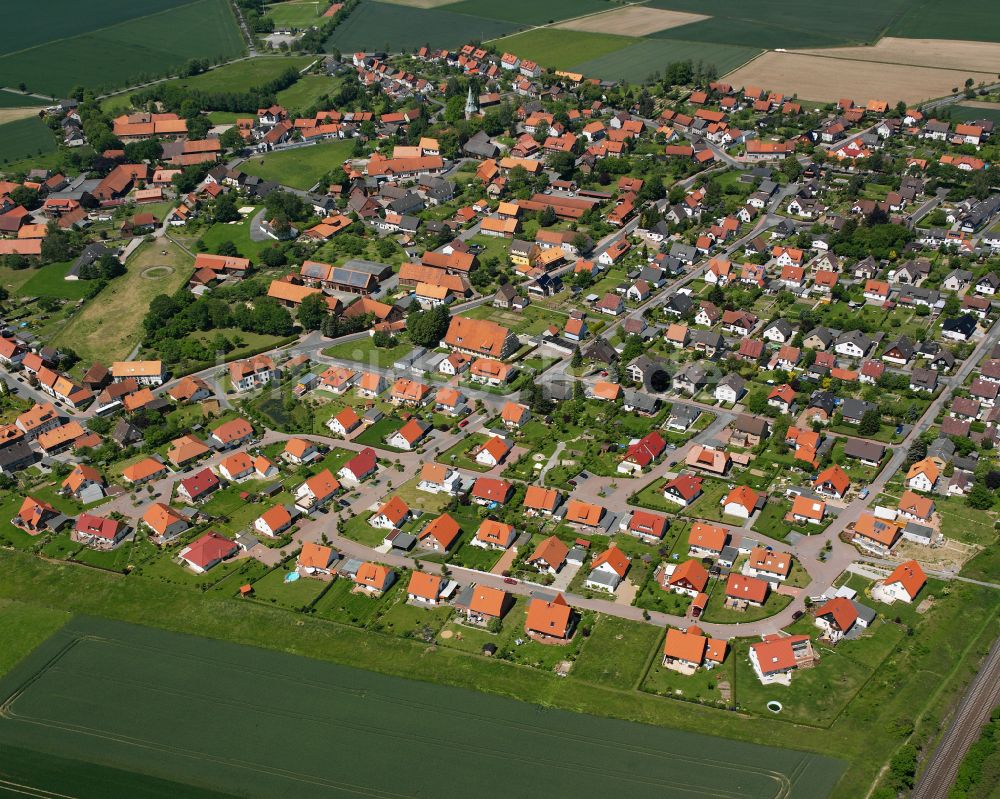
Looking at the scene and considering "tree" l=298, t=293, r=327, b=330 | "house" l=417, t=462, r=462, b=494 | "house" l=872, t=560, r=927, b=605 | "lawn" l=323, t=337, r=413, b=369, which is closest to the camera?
"house" l=872, t=560, r=927, b=605

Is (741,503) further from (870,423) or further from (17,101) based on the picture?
(17,101)

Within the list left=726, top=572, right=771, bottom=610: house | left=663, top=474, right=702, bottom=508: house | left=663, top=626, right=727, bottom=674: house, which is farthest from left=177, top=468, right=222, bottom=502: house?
left=726, top=572, right=771, bottom=610: house

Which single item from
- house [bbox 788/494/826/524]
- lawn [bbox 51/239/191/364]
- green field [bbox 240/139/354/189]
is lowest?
house [bbox 788/494/826/524]

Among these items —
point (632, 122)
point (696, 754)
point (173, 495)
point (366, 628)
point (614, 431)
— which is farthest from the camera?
point (632, 122)

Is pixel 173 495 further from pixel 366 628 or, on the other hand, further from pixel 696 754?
pixel 696 754

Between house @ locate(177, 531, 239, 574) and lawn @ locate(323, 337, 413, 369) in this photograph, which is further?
lawn @ locate(323, 337, 413, 369)

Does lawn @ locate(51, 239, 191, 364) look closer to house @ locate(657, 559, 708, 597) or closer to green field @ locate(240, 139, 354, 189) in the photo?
green field @ locate(240, 139, 354, 189)

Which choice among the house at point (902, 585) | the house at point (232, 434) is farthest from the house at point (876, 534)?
the house at point (232, 434)

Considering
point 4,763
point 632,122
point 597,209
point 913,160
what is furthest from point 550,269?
point 4,763
